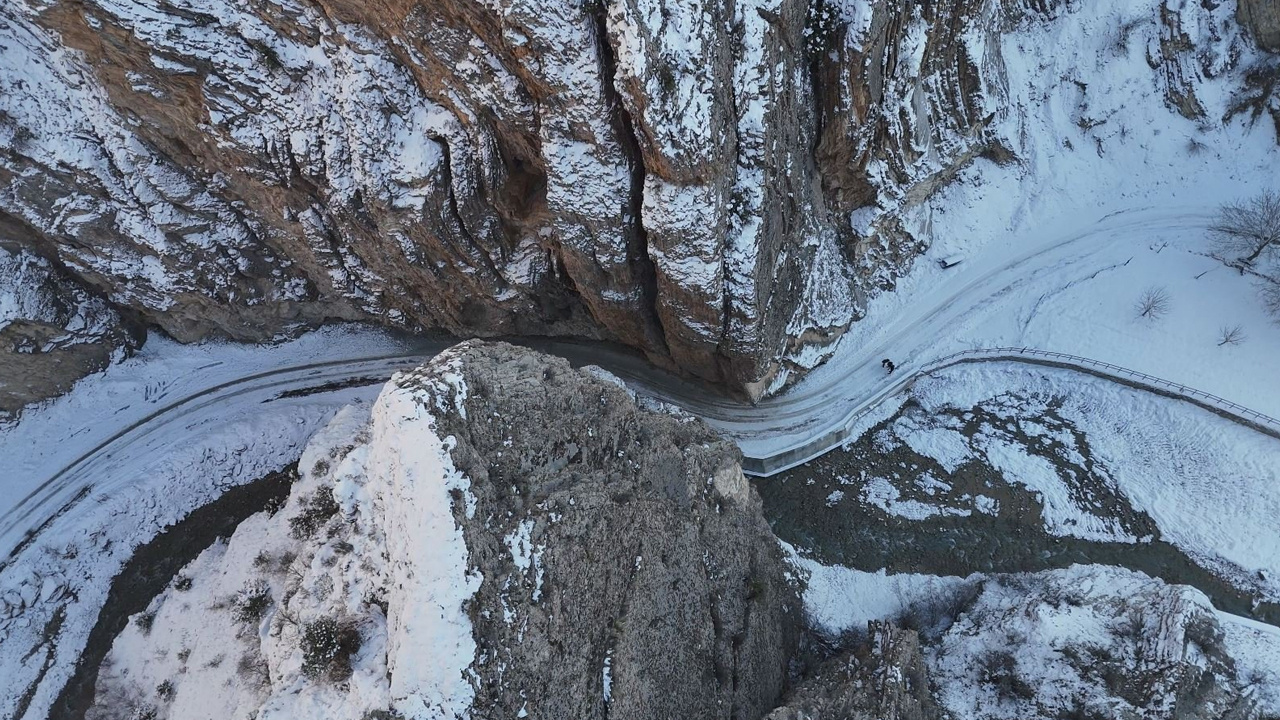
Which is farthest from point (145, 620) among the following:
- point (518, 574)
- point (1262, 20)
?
point (1262, 20)

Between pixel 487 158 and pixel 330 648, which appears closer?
pixel 330 648

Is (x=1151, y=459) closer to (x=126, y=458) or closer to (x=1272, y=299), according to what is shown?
(x=1272, y=299)

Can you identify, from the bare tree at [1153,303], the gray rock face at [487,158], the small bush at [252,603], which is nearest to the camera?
the gray rock face at [487,158]

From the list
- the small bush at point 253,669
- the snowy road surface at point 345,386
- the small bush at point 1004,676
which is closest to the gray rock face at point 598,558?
the small bush at point 1004,676

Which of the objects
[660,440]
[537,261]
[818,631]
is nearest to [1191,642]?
[818,631]

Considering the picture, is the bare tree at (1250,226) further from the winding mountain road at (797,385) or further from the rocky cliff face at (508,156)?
the rocky cliff face at (508,156)

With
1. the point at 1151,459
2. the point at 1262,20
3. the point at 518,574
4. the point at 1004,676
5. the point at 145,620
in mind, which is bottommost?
the point at 1004,676

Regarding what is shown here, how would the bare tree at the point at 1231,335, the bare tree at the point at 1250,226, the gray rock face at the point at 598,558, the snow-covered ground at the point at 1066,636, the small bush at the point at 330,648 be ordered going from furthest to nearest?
the bare tree at the point at 1250,226 < the bare tree at the point at 1231,335 < the snow-covered ground at the point at 1066,636 < the small bush at the point at 330,648 < the gray rock face at the point at 598,558
